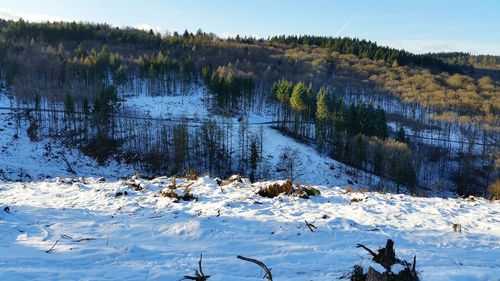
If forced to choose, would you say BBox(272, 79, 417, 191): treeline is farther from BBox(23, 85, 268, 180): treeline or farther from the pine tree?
BBox(23, 85, 268, 180): treeline

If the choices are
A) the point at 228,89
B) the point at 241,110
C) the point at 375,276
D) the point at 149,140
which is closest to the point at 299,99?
the point at 228,89

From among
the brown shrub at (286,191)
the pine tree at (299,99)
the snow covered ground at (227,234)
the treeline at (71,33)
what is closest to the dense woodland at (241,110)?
the pine tree at (299,99)

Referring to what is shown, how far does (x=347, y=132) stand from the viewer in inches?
3054

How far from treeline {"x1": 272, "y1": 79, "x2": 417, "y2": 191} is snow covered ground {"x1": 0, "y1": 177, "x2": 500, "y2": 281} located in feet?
186

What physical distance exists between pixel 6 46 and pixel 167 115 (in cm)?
5652

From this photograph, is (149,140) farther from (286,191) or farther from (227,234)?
(227,234)

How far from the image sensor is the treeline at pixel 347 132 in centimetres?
6753

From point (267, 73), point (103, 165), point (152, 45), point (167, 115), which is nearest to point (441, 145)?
point (267, 73)

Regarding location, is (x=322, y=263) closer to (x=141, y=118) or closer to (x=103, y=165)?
(x=103, y=165)

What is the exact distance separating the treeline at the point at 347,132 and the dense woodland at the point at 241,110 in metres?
0.23

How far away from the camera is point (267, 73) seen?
131 m

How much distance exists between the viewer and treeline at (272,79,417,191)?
67.5m

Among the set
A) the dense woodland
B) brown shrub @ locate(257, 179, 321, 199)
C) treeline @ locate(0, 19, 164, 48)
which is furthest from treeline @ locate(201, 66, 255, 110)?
brown shrub @ locate(257, 179, 321, 199)

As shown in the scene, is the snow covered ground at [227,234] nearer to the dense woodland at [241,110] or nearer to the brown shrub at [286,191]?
the brown shrub at [286,191]
